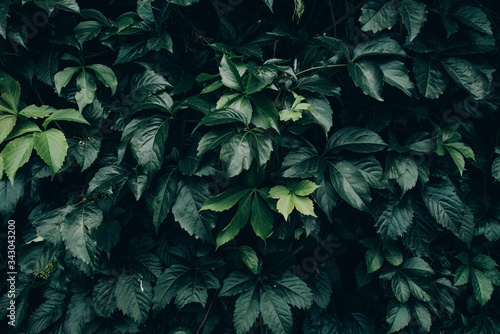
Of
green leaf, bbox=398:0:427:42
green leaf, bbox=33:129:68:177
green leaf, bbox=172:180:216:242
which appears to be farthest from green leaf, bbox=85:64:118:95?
green leaf, bbox=398:0:427:42

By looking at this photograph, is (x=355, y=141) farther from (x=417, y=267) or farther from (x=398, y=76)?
(x=417, y=267)

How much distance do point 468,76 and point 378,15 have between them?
0.42 m

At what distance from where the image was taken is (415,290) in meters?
1.41

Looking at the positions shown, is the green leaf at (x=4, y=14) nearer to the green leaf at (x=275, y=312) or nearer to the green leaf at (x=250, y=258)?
the green leaf at (x=250, y=258)

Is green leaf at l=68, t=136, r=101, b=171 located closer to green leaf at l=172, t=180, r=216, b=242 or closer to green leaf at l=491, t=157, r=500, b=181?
green leaf at l=172, t=180, r=216, b=242

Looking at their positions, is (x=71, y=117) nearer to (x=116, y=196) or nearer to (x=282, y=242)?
(x=116, y=196)

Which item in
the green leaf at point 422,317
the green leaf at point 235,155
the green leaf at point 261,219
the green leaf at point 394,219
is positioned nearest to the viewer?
the green leaf at point 235,155

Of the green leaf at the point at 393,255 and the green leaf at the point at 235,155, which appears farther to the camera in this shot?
the green leaf at the point at 393,255

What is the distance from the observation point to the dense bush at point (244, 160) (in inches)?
47.9

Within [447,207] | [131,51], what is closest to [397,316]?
[447,207]

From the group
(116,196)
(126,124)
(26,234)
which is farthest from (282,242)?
(26,234)

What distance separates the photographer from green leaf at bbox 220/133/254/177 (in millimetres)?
1110

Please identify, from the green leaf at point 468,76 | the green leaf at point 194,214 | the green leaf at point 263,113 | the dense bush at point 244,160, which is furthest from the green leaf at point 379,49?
the green leaf at point 194,214

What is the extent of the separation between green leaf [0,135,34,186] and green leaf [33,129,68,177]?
34 millimetres
